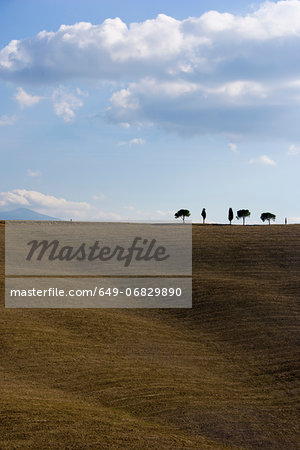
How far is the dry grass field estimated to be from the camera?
35.6 ft

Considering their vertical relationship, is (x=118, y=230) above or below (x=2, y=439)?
above

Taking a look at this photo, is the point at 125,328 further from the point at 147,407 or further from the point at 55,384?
the point at 147,407

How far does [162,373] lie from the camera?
15.3m

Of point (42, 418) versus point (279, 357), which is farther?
point (279, 357)

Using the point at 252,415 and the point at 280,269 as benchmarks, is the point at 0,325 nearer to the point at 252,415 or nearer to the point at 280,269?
the point at 252,415

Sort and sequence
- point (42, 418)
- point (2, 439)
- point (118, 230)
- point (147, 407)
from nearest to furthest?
1. point (2, 439)
2. point (42, 418)
3. point (147, 407)
4. point (118, 230)

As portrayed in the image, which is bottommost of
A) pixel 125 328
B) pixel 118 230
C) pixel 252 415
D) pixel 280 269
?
pixel 252 415

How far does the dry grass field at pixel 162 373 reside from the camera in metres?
10.9

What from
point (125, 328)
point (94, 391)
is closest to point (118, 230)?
point (125, 328)

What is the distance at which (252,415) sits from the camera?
13.2 m

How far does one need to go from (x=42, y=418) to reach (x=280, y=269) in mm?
20179

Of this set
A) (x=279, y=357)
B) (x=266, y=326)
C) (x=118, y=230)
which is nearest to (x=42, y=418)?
(x=279, y=357)

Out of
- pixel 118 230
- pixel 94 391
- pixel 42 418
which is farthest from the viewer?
pixel 118 230

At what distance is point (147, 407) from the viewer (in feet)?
41.6
